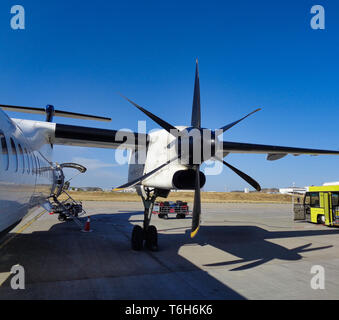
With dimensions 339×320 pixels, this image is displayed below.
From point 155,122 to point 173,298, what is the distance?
420cm

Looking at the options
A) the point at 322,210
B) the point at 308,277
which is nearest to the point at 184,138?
the point at 308,277

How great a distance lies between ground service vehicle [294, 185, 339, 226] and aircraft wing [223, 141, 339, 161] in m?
6.14

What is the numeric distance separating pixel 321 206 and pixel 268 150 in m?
10.4

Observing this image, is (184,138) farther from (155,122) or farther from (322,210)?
A: (322,210)

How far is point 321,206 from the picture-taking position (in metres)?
16.6

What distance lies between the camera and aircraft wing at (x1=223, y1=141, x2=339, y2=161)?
8461mm

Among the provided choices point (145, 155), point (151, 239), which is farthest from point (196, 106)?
point (151, 239)

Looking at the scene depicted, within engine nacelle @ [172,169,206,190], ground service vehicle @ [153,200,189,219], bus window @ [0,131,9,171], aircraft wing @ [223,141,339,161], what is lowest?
ground service vehicle @ [153,200,189,219]

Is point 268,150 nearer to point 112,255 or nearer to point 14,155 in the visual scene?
point 112,255

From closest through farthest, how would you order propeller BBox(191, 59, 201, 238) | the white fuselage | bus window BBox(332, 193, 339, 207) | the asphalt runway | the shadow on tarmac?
the white fuselage < the asphalt runway < the shadow on tarmac < propeller BBox(191, 59, 201, 238) < bus window BBox(332, 193, 339, 207)

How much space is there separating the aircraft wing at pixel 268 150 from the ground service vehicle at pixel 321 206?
242 inches

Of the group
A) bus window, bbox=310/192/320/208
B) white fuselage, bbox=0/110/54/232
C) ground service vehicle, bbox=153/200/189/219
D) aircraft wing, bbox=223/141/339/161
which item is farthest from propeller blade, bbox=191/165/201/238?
bus window, bbox=310/192/320/208

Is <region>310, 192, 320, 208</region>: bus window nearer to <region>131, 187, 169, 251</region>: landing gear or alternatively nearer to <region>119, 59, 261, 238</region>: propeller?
<region>119, 59, 261, 238</region>: propeller

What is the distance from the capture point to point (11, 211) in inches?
201
